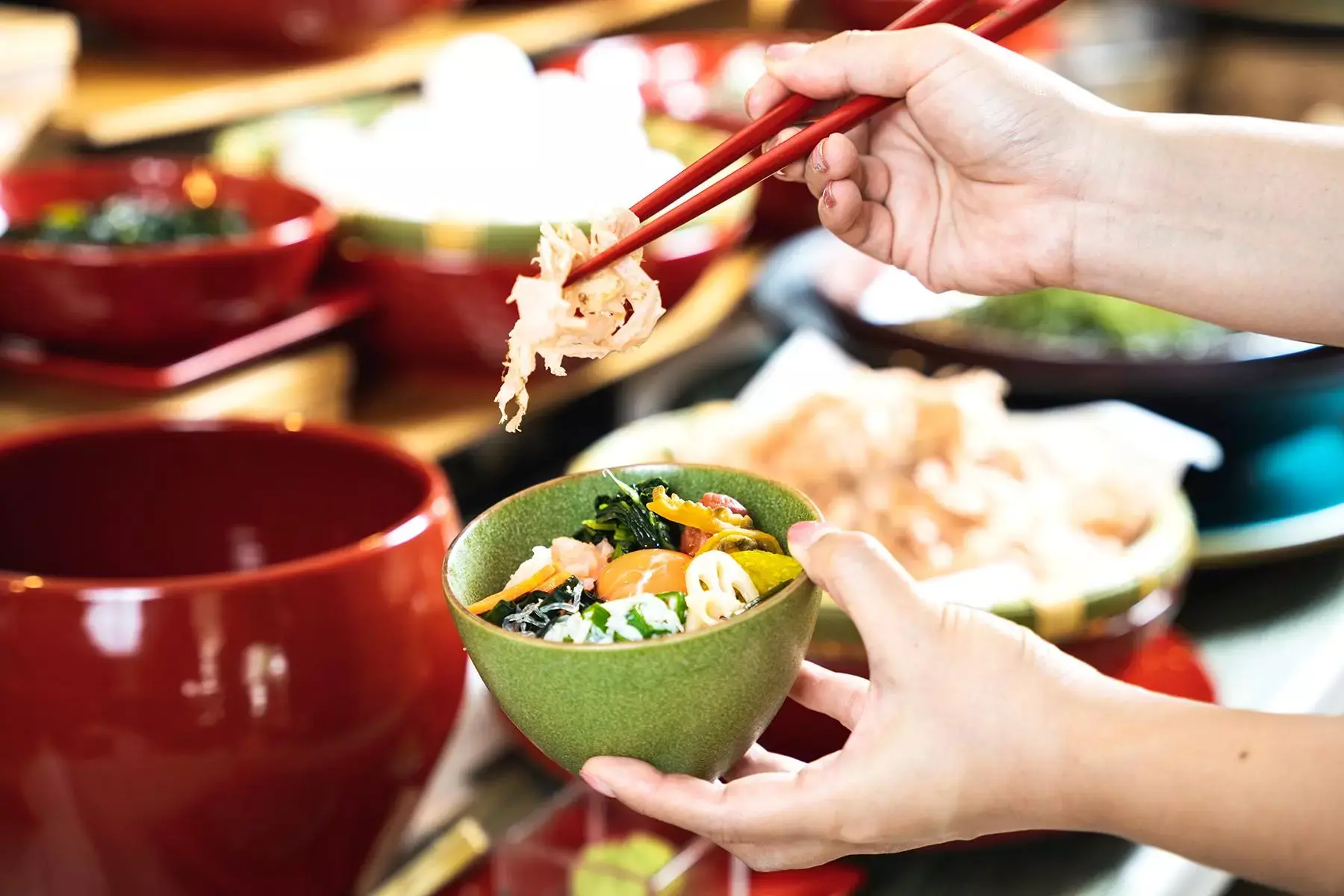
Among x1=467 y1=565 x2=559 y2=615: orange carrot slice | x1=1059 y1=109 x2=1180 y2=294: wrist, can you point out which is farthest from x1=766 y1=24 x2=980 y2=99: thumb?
x1=467 y1=565 x2=559 y2=615: orange carrot slice

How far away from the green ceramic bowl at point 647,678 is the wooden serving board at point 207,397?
670mm

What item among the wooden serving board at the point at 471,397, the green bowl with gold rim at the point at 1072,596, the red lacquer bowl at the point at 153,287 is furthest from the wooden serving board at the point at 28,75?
the green bowl with gold rim at the point at 1072,596

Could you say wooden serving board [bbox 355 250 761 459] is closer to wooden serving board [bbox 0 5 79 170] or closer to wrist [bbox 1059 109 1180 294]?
wooden serving board [bbox 0 5 79 170]

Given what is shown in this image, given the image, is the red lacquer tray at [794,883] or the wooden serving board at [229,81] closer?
the red lacquer tray at [794,883]

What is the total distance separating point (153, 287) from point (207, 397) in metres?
0.13

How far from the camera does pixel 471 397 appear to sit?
189 cm

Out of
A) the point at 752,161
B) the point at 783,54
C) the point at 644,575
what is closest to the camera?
the point at 644,575

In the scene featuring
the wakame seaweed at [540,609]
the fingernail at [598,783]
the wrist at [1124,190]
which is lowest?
the fingernail at [598,783]

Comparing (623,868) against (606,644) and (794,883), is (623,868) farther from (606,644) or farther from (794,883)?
(606,644)

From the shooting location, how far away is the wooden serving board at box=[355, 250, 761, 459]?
1.79 m

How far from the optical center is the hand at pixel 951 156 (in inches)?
43.5

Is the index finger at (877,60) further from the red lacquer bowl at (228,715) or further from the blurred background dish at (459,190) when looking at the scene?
the blurred background dish at (459,190)

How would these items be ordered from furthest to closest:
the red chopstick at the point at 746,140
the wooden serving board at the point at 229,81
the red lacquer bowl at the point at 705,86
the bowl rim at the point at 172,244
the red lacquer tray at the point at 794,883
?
1. the red lacquer bowl at the point at 705,86
2. the wooden serving board at the point at 229,81
3. the bowl rim at the point at 172,244
4. the red lacquer tray at the point at 794,883
5. the red chopstick at the point at 746,140

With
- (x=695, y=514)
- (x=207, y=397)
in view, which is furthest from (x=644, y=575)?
(x=207, y=397)
